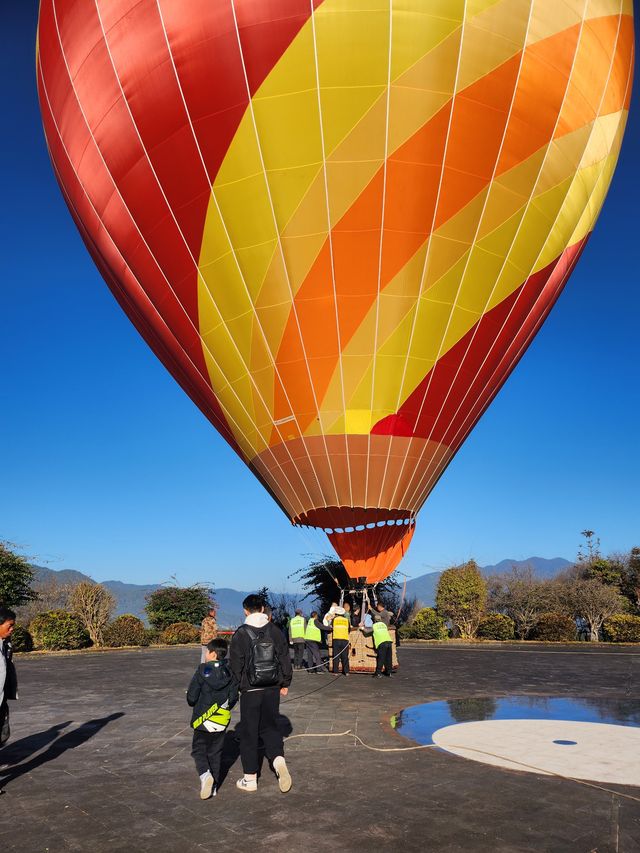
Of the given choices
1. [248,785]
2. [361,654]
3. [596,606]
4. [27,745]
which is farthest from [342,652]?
[596,606]

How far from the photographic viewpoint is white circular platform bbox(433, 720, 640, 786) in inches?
244

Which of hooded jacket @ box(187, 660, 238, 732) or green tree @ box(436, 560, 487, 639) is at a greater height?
green tree @ box(436, 560, 487, 639)

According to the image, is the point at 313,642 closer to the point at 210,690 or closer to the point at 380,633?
→ the point at 380,633

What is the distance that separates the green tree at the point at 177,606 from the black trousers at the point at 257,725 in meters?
25.2

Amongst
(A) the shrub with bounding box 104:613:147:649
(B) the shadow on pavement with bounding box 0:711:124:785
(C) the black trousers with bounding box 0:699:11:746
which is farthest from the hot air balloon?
(A) the shrub with bounding box 104:613:147:649

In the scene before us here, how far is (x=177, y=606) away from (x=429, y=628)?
11.6m

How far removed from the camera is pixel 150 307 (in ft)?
47.0

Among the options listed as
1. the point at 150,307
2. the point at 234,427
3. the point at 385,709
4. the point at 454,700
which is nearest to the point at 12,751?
the point at 385,709

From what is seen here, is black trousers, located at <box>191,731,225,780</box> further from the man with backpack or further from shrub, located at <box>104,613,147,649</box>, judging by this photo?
shrub, located at <box>104,613,147,649</box>

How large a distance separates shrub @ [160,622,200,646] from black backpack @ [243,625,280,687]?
65.5 ft

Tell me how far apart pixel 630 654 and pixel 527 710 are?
1036cm

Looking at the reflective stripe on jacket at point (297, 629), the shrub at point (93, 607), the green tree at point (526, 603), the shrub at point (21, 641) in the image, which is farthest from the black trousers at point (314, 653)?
the green tree at point (526, 603)

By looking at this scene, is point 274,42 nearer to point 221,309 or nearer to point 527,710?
point 221,309

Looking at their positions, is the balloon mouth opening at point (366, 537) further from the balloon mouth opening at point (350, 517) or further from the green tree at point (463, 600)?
the green tree at point (463, 600)
